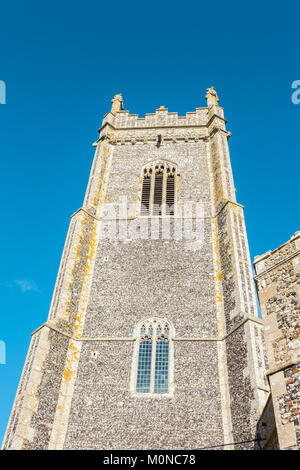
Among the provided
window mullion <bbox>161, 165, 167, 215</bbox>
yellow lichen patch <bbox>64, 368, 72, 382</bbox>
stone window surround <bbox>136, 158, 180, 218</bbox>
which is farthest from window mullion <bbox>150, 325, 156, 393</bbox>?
window mullion <bbox>161, 165, 167, 215</bbox>

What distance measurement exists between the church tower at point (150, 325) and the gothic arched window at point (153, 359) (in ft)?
0.10

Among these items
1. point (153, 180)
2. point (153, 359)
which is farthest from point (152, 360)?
point (153, 180)

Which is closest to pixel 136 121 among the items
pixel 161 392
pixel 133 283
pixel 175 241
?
pixel 175 241

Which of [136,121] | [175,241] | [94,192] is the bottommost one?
[175,241]

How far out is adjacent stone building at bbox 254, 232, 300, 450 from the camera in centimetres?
680

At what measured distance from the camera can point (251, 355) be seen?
36.8ft

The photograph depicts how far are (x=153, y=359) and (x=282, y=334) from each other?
6.17 m

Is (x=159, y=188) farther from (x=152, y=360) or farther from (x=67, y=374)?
(x=67, y=374)

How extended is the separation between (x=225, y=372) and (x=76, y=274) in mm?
6027

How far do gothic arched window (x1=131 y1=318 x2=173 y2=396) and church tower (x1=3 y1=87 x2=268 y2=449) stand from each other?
0.03 metres

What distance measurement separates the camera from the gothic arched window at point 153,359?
40.7ft

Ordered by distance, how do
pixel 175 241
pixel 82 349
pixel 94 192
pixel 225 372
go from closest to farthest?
1. pixel 225 372
2. pixel 82 349
3. pixel 175 241
4. pixel 94 192

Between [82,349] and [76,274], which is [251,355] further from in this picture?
[76,274]
